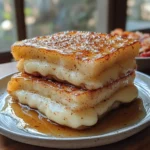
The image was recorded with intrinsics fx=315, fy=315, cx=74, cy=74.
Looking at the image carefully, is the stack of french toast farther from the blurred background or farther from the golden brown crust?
the blurred background

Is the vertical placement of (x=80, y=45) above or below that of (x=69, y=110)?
above

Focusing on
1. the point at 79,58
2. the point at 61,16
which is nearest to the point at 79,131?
the point at 79,58

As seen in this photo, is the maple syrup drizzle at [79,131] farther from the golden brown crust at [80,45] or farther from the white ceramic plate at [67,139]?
the golden brown crust at [80,45]

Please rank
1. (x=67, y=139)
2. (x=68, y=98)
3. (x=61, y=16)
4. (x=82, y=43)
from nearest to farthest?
(x=67, y=139) < (x=68, y=98) < (x=82, y=43) < (x=61, y=16)

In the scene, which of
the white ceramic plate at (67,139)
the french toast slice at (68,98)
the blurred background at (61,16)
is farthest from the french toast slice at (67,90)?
the blurred background at (61,16)

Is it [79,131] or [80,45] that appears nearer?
[79,131]

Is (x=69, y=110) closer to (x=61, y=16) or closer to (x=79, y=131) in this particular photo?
(x=79, y=131)

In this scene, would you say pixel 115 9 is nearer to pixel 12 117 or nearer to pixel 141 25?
pixel 141 25
